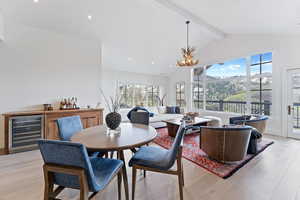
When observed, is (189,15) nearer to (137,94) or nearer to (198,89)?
(198,89)

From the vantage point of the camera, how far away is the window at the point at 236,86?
17.7 feet

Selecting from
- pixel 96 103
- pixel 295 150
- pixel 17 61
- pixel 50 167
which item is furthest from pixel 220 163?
pixel 17 61

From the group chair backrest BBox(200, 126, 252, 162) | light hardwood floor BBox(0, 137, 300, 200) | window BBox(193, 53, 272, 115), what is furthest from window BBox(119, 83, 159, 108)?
chair backrest BBox(200, 126, 252, 162)

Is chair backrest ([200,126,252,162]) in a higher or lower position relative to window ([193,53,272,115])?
lower

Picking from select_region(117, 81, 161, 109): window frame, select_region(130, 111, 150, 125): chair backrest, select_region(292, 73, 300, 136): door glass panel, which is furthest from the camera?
select_region(117, 81, 161, 109): window frame

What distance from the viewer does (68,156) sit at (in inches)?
49.8

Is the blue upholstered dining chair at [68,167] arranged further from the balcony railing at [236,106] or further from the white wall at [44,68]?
the balcony railing at [236,106]

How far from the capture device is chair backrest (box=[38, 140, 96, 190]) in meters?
1.24

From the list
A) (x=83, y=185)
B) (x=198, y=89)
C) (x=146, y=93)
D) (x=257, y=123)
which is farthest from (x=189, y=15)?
(x=146, y=93)

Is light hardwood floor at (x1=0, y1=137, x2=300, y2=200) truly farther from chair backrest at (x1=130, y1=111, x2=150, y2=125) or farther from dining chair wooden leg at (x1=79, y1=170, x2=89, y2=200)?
chair backrest at (x1=130, y1=111, x2=150, y2=125)

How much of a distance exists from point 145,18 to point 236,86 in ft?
14.6

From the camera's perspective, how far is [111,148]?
1580mm

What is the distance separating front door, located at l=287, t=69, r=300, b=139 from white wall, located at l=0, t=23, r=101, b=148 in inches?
228

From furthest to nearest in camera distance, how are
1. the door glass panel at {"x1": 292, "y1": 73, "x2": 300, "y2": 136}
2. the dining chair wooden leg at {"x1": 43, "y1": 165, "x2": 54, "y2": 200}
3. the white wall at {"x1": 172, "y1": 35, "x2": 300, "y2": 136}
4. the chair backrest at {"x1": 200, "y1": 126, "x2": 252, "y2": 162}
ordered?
the white wall at {"x1": 172, "y1": 35, "x2": 300, "y2": 136}
the door glass panel at {"x1": 292, "y1": 73, "x2": 300, "y2": 136}
the chair backrest at {"x1": 200, "y1": 126, "x2": 252, "y2": 162}
the dining chair wooden leg at {"x1": 43, "y1": 165, "x2": 54, "y2": 200}
